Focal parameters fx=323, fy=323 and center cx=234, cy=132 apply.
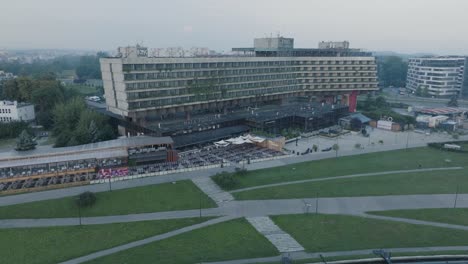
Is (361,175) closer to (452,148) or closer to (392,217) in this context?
(392,217)

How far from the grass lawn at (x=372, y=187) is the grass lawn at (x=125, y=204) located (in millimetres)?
7741

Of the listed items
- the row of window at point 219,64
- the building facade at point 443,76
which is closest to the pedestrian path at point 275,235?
the row of window at point 219,64

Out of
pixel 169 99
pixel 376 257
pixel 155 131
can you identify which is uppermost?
pixel 169 99

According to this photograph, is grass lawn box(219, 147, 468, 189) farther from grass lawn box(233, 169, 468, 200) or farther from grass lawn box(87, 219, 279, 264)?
grass lawn box(87, 219, 279, 264)

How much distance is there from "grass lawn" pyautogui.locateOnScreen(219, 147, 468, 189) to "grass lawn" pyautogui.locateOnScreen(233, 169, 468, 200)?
3412 mm

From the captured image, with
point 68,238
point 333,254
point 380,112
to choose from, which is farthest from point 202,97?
point 333,254

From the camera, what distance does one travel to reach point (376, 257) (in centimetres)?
3503

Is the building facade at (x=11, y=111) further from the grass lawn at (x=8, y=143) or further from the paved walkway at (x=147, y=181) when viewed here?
the paved walkway at (x=147, y=181)

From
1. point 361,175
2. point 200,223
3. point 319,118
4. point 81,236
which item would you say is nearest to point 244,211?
point 200,223

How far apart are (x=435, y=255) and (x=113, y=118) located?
82.0 meters

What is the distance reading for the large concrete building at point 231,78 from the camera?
260ft

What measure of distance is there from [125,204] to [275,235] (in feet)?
73.8

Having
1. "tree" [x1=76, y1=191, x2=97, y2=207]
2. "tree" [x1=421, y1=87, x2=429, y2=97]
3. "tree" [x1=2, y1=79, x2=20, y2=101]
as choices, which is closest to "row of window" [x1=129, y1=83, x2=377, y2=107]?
"tree" [x1=76, y1=191, x2=97, y2=207]

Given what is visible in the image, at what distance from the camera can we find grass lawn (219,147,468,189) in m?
58.1
